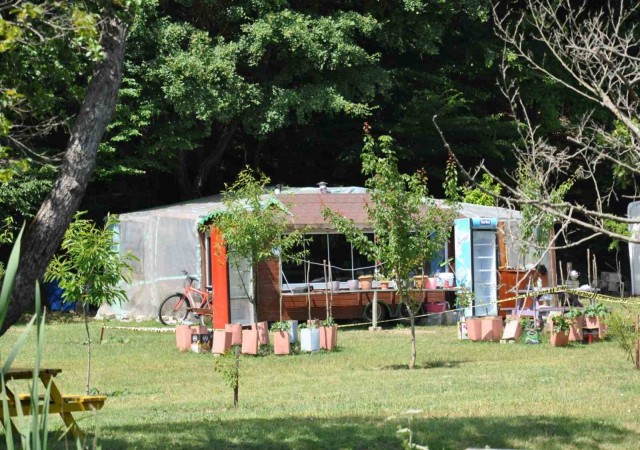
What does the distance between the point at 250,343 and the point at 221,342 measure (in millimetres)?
464

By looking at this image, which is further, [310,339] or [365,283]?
[365,283]

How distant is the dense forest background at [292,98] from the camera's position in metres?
26.9

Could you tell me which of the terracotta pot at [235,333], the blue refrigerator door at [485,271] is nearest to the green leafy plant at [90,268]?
the terracotta pot at [235,333]

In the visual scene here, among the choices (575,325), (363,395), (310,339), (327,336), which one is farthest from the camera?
(575,325)

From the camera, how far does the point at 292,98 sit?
27.6m

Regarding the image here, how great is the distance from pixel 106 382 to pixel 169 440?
251 inches

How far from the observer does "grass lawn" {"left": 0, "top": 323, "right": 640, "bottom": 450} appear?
9156 mm

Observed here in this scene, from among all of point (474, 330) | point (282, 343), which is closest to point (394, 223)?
point (282, 343)

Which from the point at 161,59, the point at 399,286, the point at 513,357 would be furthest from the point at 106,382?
Answer: the point at 161,59

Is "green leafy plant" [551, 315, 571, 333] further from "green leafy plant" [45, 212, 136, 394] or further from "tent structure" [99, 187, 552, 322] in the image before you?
"green leafy plant" [45, 212, 136, 394]

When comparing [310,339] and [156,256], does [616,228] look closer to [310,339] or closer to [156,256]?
[156,256]

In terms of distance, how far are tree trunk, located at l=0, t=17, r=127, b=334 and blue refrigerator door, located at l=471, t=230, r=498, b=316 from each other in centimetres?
1565

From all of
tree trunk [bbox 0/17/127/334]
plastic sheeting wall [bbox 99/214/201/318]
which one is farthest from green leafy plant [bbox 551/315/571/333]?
tree trunk [bbox 0/17/127/334]

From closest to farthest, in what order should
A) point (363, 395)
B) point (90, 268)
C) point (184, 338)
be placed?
1. point (363, 395)
2. point (90, 268)
3. point (184, 338)
